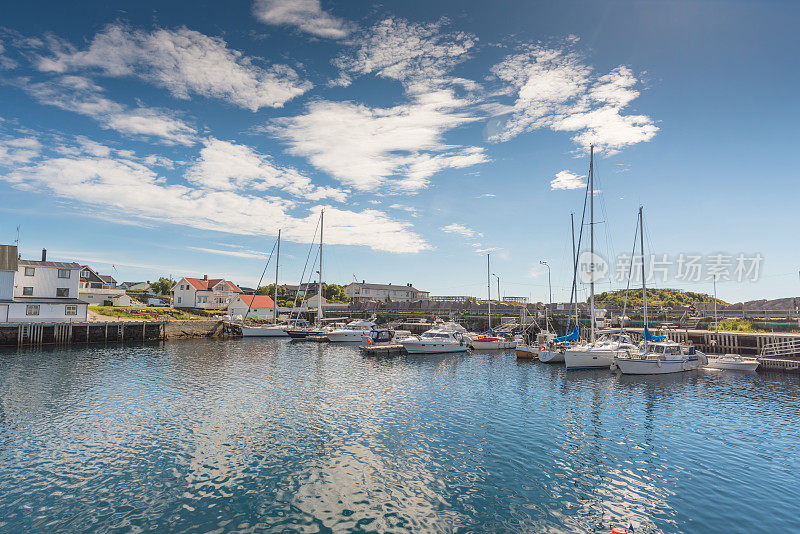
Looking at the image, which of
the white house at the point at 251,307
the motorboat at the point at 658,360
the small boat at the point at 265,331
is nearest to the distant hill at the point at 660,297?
the motorboat at the point at 658,360

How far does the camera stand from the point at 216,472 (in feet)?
60.3

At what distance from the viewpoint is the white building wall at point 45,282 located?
6575cm

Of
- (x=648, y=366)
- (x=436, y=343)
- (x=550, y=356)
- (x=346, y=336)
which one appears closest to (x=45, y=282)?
(x=346, y=336)

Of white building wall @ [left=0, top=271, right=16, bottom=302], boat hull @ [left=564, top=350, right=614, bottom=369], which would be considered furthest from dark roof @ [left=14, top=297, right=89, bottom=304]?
boat hull @ [left=564, top=350, right=614, bottom=369]

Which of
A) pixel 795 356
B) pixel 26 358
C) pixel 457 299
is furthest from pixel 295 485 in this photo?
pixel 457 299

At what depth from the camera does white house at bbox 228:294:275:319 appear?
363ft

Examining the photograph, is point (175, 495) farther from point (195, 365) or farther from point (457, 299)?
point (457, 299)

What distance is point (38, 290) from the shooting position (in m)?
67.4

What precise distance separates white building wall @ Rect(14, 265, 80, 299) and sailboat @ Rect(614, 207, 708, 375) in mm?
87784

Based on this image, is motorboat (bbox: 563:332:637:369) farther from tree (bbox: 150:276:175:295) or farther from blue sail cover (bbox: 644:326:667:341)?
tree (bbox: 150:276:175:295)

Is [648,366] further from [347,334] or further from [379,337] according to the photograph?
[347,334]

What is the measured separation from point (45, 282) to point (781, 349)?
4407 inches

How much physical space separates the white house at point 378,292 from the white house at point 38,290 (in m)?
94.8

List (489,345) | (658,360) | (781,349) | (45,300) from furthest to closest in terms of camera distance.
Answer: (489,345) < (45,300) < (781,349) < (658,360)
